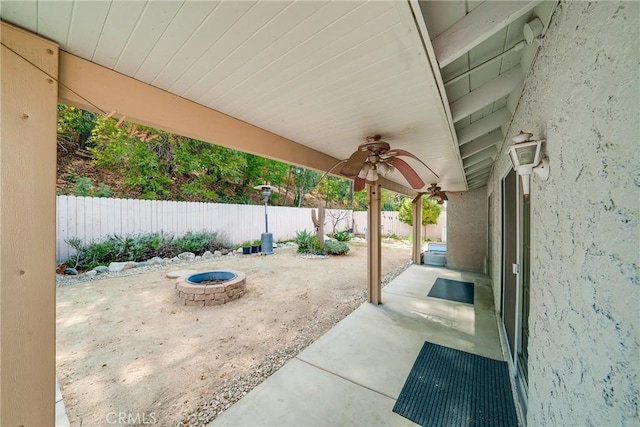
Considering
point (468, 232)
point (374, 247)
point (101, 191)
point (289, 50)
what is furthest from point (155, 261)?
point (468, 232)

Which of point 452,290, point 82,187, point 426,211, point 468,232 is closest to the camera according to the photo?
point 452,290

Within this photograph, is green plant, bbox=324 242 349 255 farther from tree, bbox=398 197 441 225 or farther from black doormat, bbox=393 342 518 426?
black doormat, bbox=393 342 518 426

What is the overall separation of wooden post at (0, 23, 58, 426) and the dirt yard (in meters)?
1.04

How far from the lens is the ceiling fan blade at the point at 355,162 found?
98.0 inches

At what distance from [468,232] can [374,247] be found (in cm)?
436

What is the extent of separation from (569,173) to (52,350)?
2.59 meters

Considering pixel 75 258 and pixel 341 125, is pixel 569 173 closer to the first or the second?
pixel 341 125

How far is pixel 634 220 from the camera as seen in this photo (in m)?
0.61

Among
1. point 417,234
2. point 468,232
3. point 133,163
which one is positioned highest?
point 133,163

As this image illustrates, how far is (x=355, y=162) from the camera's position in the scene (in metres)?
2.56

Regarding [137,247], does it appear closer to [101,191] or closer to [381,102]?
[101,191]

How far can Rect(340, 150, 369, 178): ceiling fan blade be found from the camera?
2488mm

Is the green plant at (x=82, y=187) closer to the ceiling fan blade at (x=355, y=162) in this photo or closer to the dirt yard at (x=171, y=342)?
the dirt yard at (x=171, y=342)

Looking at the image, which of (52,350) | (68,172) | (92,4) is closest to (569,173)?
(92,4)
